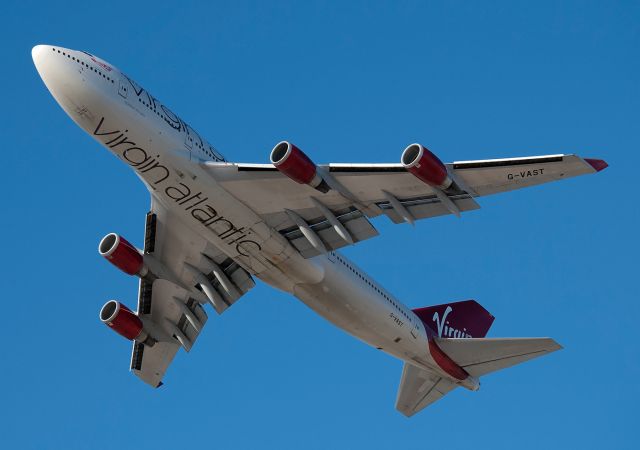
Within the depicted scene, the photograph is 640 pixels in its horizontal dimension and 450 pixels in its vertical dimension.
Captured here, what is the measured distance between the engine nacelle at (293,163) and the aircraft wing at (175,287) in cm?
634

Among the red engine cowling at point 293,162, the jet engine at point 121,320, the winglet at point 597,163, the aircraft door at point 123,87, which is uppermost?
the winglet at point 597,163

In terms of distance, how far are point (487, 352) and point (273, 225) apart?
11059mm

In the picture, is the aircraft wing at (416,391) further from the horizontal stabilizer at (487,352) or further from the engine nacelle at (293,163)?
the engine nacelle at (293,163)

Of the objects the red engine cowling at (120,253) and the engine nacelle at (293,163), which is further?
the red engine cowling at (120,253)

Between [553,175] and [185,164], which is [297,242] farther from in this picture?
[553,175]

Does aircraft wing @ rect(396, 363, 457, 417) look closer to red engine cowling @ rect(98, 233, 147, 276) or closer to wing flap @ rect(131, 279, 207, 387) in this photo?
wing flap @ rect(131, 279, 207, 387)

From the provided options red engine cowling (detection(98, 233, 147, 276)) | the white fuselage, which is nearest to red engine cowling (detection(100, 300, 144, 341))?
red engine cowling (detection(98, 233, 147, 276))

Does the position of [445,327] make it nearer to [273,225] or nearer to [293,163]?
[273,225]

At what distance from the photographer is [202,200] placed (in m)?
34.6

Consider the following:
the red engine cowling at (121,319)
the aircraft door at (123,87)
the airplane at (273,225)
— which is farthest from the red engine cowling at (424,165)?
the red engine cowling at (121,319)

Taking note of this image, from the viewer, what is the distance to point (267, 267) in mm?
37125

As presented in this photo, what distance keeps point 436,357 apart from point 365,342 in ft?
10.7

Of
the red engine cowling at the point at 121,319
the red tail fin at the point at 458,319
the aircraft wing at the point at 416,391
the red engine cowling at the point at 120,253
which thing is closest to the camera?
the red engine cowling at the point at 120,253

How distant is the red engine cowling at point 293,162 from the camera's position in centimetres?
3266
